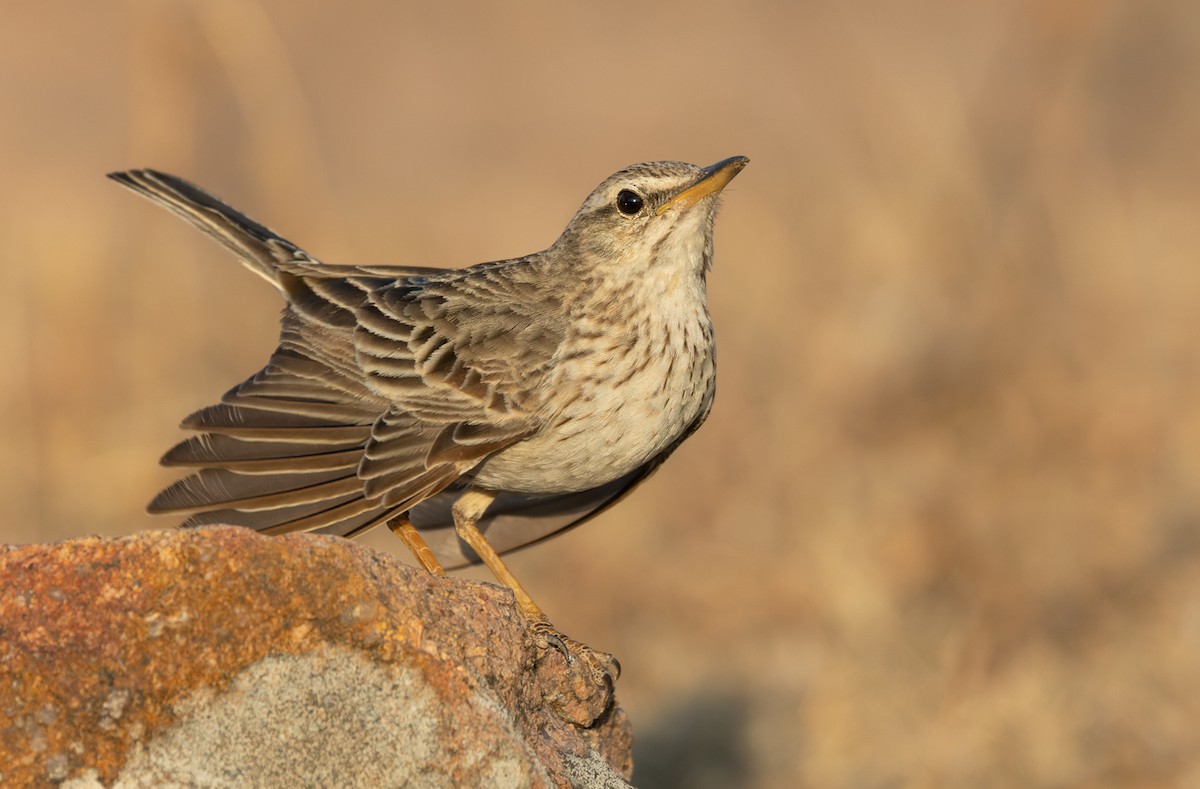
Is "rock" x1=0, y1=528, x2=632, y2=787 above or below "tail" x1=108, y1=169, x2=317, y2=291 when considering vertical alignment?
below

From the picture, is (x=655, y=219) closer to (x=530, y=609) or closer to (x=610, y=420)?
(x=610, y=420)

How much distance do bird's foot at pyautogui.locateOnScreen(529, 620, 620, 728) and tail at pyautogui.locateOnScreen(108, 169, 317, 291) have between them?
2.50 metres

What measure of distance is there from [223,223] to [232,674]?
3.95 m

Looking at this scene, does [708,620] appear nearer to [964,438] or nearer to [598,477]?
[964,438]

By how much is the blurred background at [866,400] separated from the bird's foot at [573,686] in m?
2.76

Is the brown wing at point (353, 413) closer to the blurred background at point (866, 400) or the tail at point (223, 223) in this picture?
the tail at point (223, 223)

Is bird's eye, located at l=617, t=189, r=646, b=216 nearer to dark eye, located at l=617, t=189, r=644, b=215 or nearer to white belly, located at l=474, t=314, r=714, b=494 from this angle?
dark eye, located at l=617, t=189, r=644, b=215

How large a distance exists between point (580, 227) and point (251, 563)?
3162 millimetres

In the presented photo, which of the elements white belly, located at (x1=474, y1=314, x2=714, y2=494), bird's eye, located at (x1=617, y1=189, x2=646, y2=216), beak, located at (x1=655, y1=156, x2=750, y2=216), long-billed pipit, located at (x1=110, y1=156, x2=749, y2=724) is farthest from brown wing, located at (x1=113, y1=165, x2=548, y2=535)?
beak, located at (x1=655, y1=156, x2=750, y2=216)

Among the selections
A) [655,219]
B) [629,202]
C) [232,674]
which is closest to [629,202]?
[629,202]

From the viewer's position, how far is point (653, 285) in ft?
21.9

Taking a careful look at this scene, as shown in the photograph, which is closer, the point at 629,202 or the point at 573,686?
the point at 573,686

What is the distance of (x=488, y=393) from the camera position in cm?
644

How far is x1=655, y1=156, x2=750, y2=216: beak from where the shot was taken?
21.9ft
